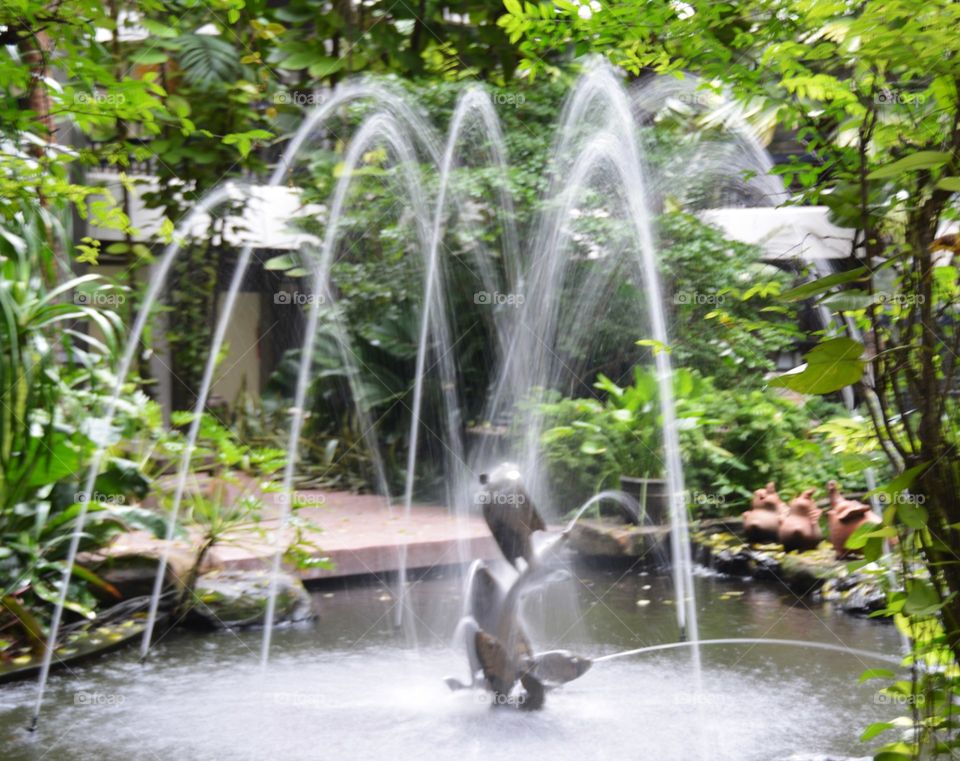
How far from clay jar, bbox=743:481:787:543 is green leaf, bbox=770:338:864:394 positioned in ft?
14.0

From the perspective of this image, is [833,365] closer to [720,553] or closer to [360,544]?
[720,553]

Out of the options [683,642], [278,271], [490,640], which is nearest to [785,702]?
[683,642]

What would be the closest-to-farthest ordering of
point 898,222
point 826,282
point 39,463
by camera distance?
point 826,282
point 898,222
point 39,463

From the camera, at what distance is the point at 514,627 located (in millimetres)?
3719

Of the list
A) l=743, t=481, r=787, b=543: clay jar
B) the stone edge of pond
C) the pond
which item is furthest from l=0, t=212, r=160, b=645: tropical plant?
l=743, t=481, r=787, b=543: clay jar

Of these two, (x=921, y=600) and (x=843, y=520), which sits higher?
(x=843, y=520)

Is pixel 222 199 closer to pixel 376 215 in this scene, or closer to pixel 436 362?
pixel 376 215

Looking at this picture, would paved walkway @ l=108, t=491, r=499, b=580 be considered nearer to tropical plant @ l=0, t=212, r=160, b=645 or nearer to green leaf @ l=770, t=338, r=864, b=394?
tropical plant @ l=0, t=212, r=160, b=645

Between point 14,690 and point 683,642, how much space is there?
2.67 meters

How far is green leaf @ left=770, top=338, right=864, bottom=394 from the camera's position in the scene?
190cm

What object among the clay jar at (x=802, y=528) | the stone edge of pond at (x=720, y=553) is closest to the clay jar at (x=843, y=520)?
the stone edge of pond at (x=720, y=553)

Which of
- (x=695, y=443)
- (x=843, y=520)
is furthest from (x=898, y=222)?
(x=695, y=443)

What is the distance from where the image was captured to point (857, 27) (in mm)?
1776

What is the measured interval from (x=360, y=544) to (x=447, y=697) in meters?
2.41
